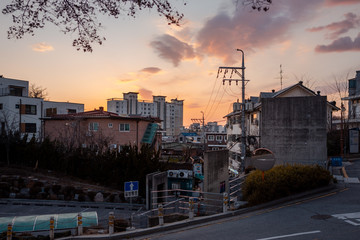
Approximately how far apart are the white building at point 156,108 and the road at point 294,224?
155419 millimetres

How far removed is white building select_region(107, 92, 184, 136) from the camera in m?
170

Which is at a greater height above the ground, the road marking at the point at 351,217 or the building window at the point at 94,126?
the building window at the point at 94,126

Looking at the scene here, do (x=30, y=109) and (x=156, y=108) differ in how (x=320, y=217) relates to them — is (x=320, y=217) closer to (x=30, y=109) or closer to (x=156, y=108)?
(x=30, y=109)

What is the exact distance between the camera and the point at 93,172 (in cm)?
2475

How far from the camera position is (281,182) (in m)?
13.0

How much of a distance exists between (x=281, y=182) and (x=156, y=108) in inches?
6643

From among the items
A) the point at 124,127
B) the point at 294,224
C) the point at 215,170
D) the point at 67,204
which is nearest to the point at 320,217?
the point at 294,224

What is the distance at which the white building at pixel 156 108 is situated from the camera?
6693 inches

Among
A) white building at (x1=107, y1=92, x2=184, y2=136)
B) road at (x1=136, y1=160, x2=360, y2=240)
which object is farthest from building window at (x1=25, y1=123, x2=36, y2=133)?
white building at (x1=107, y1=92, x2=184, y2=136)

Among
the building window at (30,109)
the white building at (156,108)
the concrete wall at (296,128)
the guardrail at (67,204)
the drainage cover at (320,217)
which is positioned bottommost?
the guardrail at (67,204)

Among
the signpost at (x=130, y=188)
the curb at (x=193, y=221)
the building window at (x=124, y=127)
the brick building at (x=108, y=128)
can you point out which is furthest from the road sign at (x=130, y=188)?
the building window at (x=124, y=127)

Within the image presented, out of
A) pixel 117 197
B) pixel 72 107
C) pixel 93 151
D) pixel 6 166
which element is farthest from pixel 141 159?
pixel 72 107

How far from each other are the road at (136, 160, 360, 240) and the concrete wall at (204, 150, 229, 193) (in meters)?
2.12

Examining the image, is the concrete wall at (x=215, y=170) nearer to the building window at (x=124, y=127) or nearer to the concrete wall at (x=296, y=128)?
the concrete wall at (x=296, y=128)
